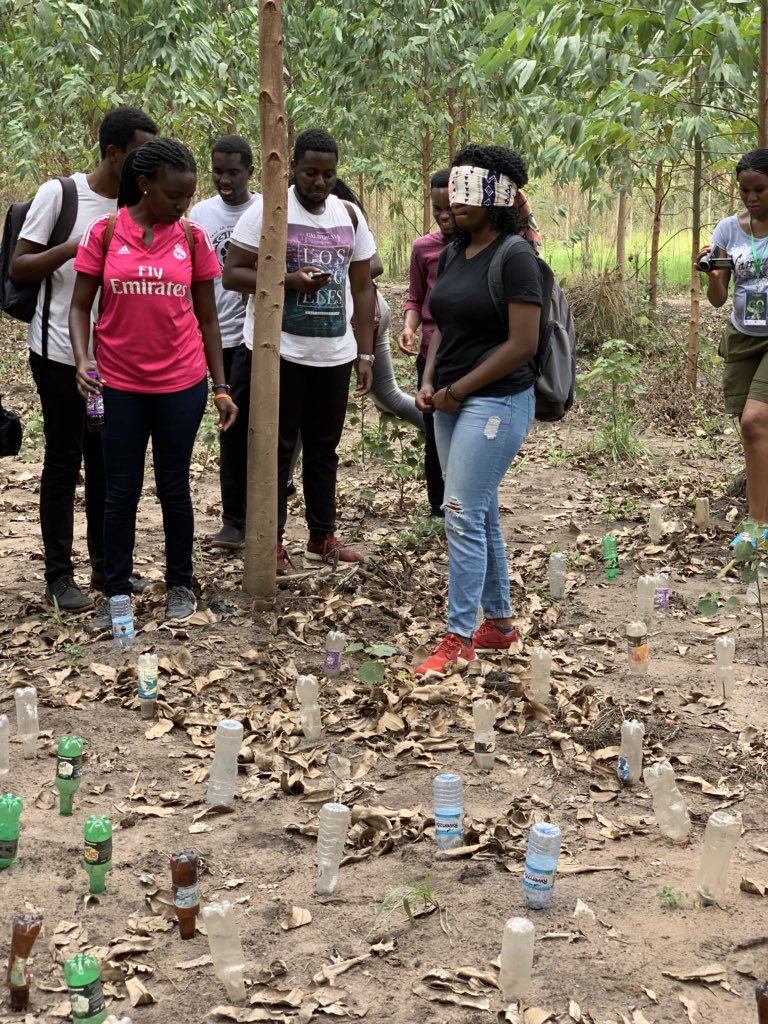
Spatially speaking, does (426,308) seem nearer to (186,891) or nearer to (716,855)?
(716,855)

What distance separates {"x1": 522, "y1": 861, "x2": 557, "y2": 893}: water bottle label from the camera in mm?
2988

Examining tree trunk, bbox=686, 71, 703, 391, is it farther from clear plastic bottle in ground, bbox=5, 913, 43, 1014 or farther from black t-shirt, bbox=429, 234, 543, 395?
clear plastic bottle in ground, bbox=5, 913, 43, 1014

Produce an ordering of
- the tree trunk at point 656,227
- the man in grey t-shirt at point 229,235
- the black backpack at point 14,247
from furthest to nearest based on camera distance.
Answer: the tree trunk at point 656,227 < the man in grey t-shirt at point 229,235 < the black backpack at point 14,247

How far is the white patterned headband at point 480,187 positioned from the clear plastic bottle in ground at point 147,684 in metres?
1.96

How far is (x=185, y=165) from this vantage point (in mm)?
4414

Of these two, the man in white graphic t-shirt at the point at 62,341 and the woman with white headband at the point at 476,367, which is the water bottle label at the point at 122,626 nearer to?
the man in white graphic t-shirt at the point at 62,341

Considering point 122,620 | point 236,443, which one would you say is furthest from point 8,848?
point 236,443

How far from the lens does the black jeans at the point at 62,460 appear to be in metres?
4.85

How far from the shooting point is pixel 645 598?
5.00m

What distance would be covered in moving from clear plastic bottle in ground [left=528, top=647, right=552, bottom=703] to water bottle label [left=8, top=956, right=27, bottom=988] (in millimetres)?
2197

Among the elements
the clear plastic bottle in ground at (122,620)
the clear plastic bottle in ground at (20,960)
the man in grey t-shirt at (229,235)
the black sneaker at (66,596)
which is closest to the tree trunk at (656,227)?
the man in grey t-shirt at (229,235)

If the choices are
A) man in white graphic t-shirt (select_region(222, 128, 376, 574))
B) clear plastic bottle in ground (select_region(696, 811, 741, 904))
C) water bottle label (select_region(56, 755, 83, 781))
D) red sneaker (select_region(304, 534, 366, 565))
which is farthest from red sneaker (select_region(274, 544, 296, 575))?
clear plastic bottle in ground (select_region(696, 811, 741, 904))

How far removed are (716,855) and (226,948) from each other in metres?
1.27

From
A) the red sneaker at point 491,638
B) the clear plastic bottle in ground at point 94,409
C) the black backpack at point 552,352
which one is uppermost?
the black backpack at point 552,352
